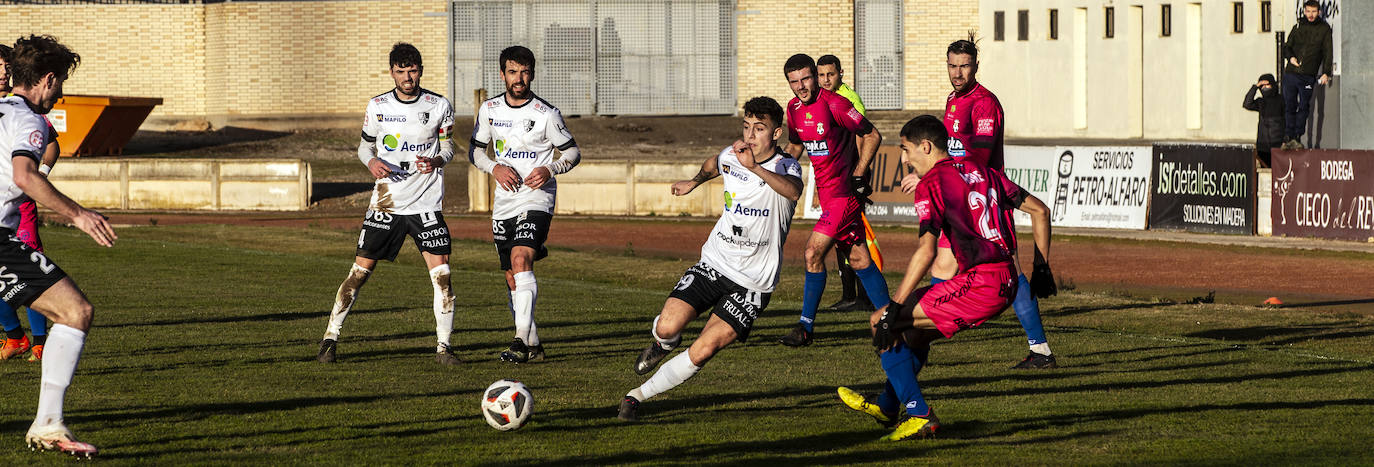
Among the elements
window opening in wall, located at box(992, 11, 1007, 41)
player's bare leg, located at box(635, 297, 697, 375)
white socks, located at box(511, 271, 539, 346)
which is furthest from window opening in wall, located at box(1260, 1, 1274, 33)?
player's bare leg, located at box(635, 297, 697, 375)

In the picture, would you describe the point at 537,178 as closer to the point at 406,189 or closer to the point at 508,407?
the point at 406,189

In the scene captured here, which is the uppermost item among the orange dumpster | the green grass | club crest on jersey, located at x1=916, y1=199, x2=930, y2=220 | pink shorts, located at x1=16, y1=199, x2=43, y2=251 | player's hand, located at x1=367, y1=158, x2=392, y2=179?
the orange dumpster

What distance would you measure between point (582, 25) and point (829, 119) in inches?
1435

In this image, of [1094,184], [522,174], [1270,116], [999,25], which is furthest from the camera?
[999,25]

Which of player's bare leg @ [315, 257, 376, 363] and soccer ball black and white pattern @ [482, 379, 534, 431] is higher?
player's bare leg @ [315, 257, 376, 363]

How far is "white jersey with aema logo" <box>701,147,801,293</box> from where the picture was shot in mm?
8320

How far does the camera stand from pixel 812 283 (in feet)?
38.7

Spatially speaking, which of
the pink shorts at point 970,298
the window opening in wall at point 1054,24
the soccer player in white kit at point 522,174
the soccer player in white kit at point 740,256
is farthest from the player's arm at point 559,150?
the window opening in wall at point 1054,24

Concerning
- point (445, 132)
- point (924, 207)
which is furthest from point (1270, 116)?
point (924, 207)

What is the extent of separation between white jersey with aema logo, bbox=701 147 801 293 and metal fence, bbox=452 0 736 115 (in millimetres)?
39289

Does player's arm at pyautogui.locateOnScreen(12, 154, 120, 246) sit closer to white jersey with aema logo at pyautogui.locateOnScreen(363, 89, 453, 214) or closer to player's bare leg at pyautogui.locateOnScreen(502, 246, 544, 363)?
white jersey with aema logo at pyautogui.locateOnScreen(363, 89, 453, 214)

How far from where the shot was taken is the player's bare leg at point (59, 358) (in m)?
7.18

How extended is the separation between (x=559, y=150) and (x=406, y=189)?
108cm

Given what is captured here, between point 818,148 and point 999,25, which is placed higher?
point 999,25
